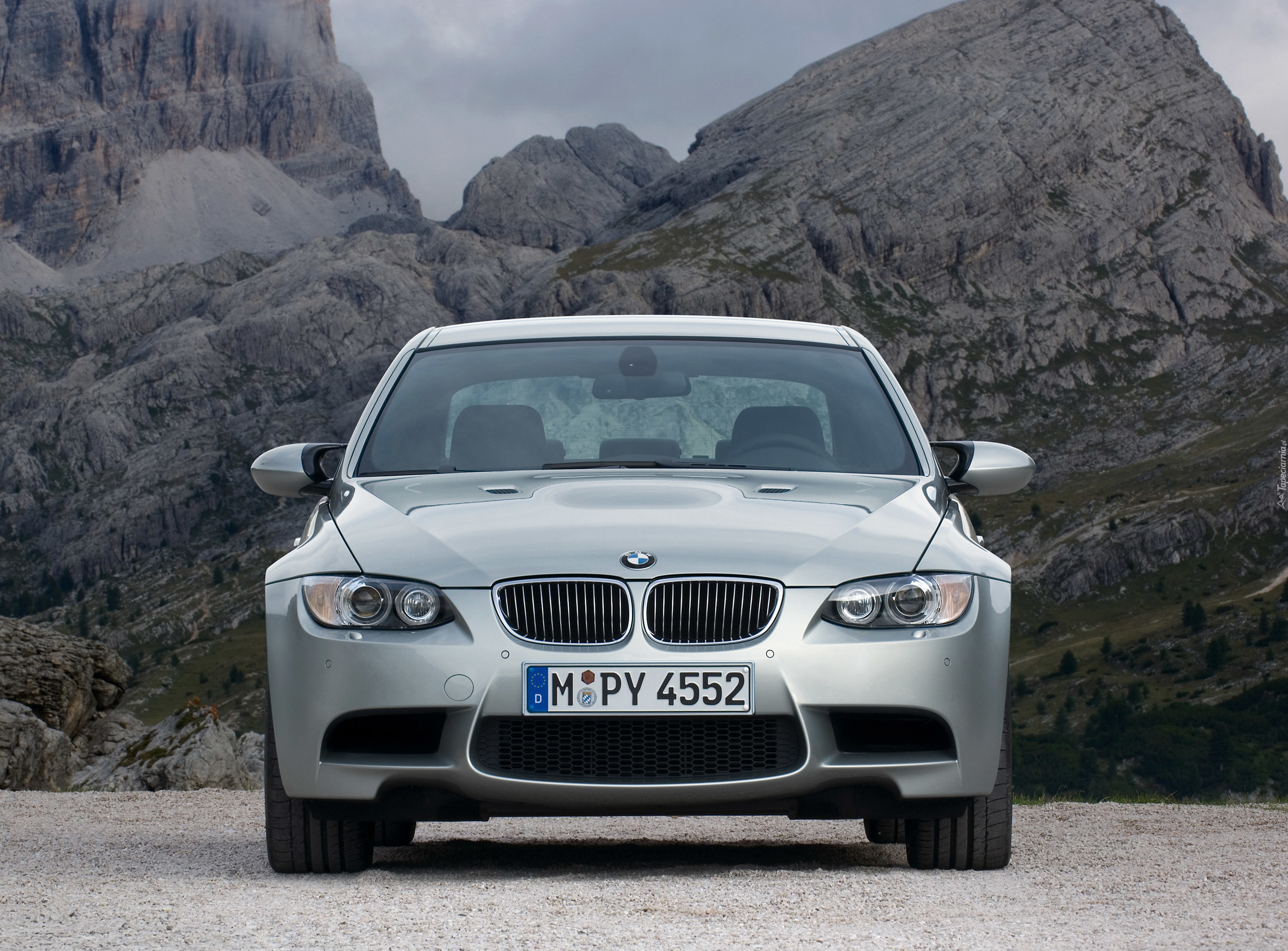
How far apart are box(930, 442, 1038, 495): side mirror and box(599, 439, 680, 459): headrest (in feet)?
3.58

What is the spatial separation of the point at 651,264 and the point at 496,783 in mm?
190119

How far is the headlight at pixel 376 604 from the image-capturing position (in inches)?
169

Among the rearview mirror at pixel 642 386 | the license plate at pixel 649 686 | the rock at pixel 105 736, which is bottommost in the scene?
the rock at pixel 105 736

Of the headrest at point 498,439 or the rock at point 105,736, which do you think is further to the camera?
the rock at point 105,736

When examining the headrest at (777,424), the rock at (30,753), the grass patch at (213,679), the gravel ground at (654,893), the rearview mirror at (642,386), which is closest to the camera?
the gravel ground at (654,893)

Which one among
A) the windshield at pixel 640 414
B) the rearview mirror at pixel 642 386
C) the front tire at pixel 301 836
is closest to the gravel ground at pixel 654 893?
the front tire at pixel 301 836

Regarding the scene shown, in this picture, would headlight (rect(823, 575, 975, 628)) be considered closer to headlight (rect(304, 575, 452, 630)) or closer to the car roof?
headlight (rect(304, 575, 452, 630))

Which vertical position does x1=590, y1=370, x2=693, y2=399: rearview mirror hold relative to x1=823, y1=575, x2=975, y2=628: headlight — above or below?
above

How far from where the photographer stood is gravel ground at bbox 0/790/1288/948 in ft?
11.7

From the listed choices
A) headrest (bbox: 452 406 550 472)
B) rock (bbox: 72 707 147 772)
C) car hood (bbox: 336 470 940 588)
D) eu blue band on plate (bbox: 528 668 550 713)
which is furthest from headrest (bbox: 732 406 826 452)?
rock (bbox: 72 707 147 772)

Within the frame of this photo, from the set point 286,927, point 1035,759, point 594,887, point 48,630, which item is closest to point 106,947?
point 286,927

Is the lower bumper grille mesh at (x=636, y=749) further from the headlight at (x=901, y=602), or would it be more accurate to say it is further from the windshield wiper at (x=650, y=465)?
the windshield wiper at (x=650, y=465)

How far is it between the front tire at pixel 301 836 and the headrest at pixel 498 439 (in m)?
1.30

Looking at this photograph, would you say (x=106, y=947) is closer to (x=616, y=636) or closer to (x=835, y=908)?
(x=616, y=636)
